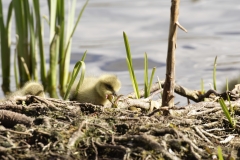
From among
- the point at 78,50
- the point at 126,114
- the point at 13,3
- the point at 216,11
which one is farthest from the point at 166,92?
the point at 216,11

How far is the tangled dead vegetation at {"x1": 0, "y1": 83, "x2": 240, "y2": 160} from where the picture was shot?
2.88 m

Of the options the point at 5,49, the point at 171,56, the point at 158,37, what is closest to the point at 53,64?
the point at 5,49

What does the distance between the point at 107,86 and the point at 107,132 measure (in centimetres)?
136

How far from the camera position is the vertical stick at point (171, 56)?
345 centimetres

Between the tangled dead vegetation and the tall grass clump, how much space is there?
2884 mm

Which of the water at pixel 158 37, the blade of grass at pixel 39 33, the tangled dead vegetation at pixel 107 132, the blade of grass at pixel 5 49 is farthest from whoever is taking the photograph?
the water at pixel 158 37

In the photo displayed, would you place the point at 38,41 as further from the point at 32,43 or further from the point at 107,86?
the point at 107,86

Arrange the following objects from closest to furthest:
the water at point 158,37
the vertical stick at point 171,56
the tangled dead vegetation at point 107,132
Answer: the tangled dead vegetation at point 107,132 < the vertical stick at point 171,56 < the water at point 158,37

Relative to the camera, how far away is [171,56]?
3502 millimetres

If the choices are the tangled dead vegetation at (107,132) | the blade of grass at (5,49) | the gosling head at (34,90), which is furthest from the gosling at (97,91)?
the blade of grass at (5,49)

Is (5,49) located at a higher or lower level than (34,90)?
lower

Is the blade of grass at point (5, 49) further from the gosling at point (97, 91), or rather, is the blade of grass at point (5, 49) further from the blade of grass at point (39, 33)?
the gosling at point (97, 91)

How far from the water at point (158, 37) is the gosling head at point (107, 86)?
226 centimetres

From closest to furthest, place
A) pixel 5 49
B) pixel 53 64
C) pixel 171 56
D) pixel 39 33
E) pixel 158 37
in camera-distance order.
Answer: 1. pixel 171 56
2. pixel 39 33
3. pixel 53 64
4. pixel 5 49
5. pixel 158 37
